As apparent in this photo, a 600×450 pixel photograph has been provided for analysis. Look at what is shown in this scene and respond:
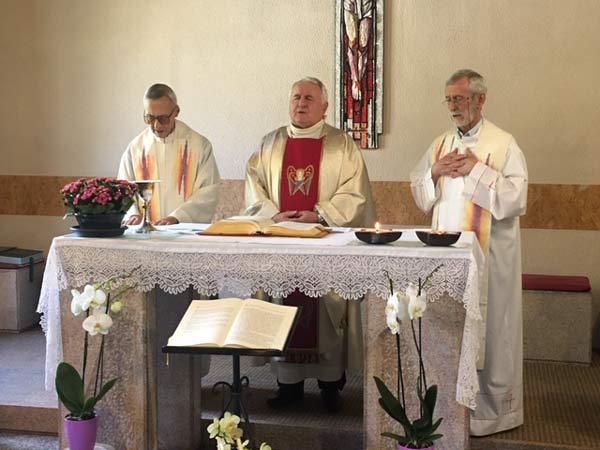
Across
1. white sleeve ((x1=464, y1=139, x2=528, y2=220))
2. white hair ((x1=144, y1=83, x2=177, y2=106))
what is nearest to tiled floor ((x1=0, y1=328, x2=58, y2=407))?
white hair ((x1=144, y1=83, x2=177, y2=106))

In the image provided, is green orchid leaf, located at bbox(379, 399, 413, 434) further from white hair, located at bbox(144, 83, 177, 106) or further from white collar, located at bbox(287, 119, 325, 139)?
white hair, located at bbox(144, 83, 177, 106)

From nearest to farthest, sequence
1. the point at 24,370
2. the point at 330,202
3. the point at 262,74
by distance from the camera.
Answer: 1. the point at 330,202
2. the point at 24,370
3. the point at 262,74

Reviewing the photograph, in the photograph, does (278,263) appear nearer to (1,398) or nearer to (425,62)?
(1,398)

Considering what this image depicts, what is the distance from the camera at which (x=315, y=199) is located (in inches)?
A: 202

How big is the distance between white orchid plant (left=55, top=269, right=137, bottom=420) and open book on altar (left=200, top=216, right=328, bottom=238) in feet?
1.57

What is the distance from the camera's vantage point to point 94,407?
13.6ft

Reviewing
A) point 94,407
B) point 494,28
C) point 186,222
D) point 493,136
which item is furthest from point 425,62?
point 94,407

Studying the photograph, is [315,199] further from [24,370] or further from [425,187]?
[24,370]

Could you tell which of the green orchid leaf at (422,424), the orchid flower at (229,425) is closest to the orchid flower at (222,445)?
the orchid flower at (229,425)

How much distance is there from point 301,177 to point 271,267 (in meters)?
1.45

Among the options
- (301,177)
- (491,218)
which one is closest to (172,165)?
(301,177)

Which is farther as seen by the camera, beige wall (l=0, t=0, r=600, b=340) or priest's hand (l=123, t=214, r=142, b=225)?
beige wall (l=0, t=0, r=600, b=340)

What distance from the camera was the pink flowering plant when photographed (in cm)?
394

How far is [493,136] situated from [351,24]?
2.37 metres
